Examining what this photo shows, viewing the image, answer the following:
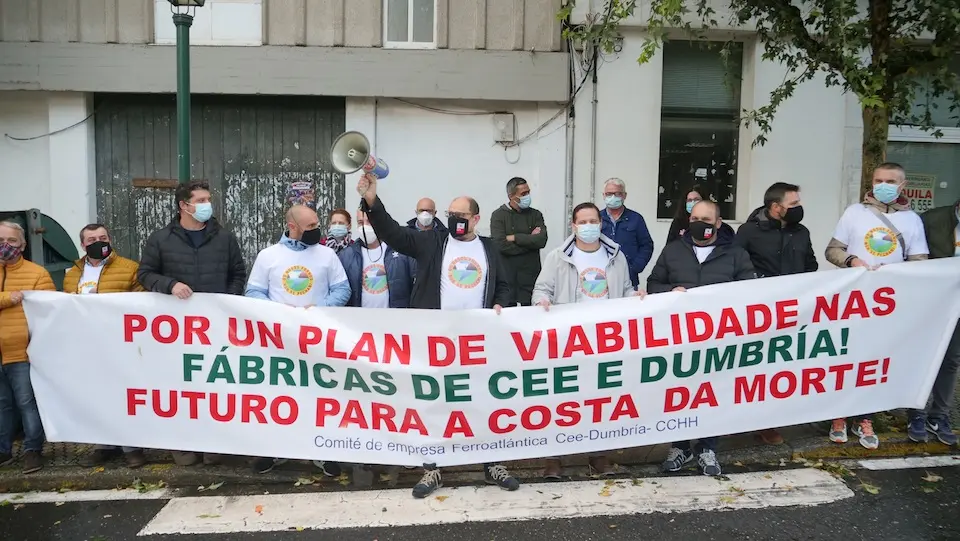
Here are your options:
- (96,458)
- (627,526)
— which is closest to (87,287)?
(96,458)

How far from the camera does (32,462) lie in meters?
4.71

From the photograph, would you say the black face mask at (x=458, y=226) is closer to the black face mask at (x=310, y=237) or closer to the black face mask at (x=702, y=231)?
the black face mask at (x=310, y=237)

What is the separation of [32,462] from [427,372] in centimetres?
280

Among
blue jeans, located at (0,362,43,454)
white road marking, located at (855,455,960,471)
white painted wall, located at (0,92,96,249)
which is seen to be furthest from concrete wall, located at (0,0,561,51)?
white road marking, located at (855,455,960,471)

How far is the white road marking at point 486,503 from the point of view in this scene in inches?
157

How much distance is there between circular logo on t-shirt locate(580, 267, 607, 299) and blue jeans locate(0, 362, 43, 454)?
3.82 metres

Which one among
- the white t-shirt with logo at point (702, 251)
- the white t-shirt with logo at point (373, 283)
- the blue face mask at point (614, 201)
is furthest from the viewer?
the blue face mask at point (614, 201)

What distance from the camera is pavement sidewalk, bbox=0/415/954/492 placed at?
4582 mm

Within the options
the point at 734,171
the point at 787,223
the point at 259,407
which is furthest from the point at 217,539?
the point at 734,171

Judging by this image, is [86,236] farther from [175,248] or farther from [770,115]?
[770,115]

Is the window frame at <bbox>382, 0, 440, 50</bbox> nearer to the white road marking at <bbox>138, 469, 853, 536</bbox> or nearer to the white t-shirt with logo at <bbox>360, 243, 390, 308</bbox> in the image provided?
the white t-shirt with logo at <bbox>360, 243, 390, 308</bbox>

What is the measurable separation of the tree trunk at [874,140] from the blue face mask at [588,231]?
2760 millimetres

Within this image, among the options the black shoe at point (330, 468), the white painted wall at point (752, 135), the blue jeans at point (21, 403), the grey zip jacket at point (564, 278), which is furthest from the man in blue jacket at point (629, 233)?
the blue jeans at point (21, 403)

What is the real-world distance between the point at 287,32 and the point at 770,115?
5569mm
